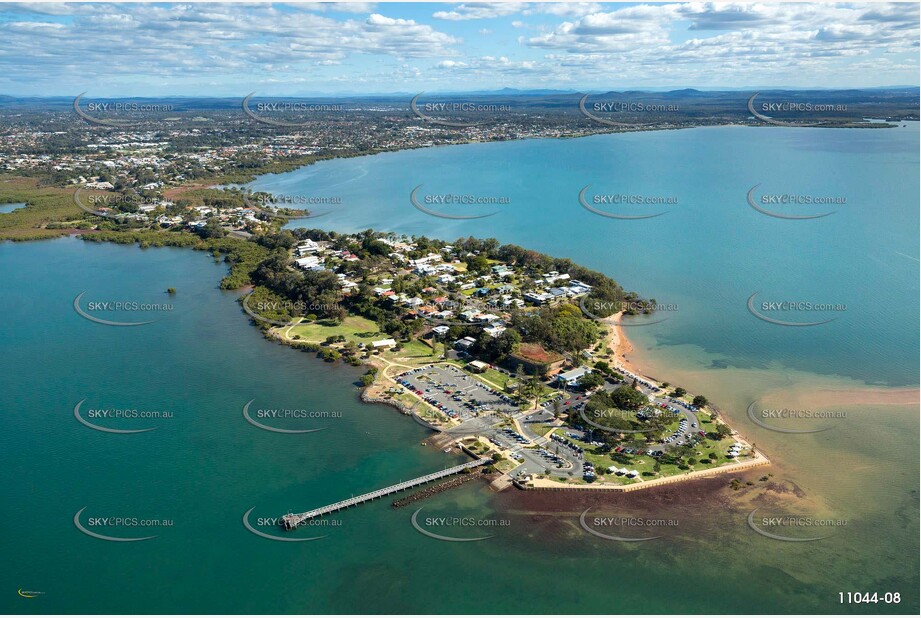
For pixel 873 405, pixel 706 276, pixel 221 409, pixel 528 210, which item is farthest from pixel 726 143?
pixel 221 409

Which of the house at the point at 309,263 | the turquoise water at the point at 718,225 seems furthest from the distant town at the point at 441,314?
the turquoise water at the point at 718,225

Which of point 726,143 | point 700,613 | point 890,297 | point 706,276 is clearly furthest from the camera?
point 726,143

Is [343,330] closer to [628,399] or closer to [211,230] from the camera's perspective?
[628,399]

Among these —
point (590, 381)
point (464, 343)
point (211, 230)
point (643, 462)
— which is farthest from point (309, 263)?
point (643, 462)

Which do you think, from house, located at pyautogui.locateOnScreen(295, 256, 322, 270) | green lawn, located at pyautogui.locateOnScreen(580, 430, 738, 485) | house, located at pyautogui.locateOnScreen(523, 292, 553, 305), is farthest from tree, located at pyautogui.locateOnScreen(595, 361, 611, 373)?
house, located at pyautogui.locateOnScreen(295, 256, 322, 270)

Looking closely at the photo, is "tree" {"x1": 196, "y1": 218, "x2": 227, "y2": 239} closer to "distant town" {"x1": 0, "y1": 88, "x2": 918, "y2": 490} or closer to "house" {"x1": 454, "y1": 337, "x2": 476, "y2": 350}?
"distant town" {"x1": 0, "y1": 88, "x2": 918, "y2": 490}

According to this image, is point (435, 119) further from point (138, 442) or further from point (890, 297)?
point (138, 442)

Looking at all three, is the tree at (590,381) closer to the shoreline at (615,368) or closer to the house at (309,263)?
the shoreline at (615,368)
